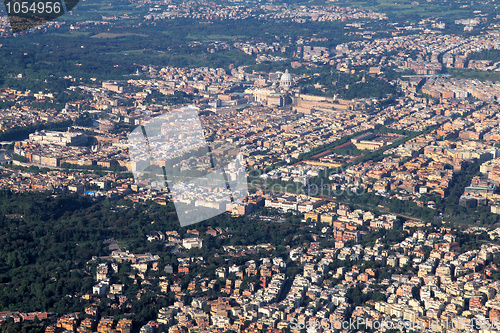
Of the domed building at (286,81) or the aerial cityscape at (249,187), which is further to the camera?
the domed building at (286,81)

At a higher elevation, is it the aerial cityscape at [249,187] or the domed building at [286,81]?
the aerial cityscape at [249,187]

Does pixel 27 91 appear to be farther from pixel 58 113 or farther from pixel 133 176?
pixel 133 176

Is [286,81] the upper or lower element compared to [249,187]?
lower

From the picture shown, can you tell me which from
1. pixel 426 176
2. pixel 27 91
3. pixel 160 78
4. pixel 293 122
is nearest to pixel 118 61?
pixel 160 78

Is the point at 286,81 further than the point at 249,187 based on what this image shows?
Yes
